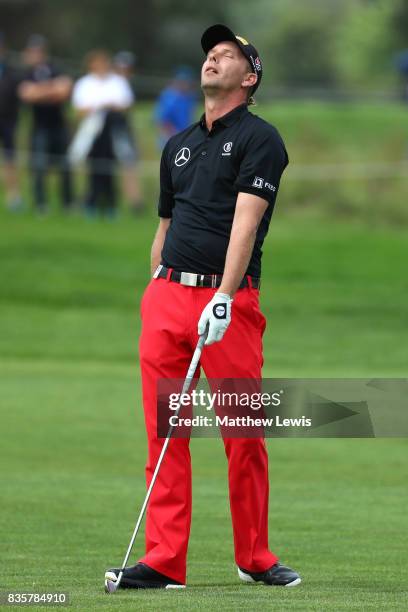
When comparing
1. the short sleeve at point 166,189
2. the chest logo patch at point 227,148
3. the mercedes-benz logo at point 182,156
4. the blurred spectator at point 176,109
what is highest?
the blurred spectator at point 176,109

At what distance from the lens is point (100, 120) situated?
2430cm

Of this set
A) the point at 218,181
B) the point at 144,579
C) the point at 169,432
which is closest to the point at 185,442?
the point at 169,432

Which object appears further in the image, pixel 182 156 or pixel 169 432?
pixel 182 156

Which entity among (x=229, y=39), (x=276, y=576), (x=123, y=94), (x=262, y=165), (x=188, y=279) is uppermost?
(x=123, y=94)

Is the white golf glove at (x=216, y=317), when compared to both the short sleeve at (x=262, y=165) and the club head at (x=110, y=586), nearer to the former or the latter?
the short sleeve at (x=262, y=165)

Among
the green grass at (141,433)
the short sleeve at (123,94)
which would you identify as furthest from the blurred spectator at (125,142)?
the green grass at (141,433)

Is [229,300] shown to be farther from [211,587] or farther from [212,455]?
[212,455]

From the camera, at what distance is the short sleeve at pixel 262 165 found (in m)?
6.55

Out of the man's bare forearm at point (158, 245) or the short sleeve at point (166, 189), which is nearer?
the short sleeve at point (166, 189)

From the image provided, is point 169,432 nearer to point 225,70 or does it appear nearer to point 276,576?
point 276,576

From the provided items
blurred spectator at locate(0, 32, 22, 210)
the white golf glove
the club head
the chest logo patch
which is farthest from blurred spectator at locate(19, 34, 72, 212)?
the club head

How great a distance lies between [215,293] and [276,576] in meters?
1.22

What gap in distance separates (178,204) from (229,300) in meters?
0.60

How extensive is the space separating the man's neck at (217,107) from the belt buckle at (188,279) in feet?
2.04
